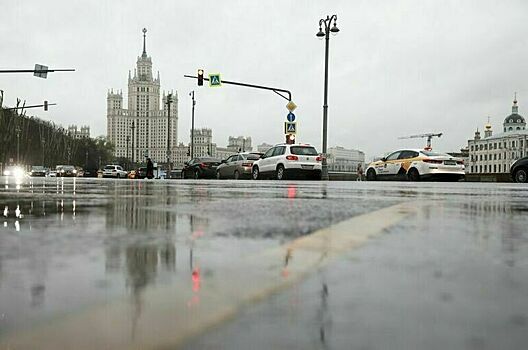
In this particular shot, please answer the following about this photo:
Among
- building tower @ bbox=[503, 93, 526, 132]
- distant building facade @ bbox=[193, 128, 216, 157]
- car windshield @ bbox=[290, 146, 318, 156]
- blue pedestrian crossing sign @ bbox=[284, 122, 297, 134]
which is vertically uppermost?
building tower @ bbox=[503, 93, 526, 132]

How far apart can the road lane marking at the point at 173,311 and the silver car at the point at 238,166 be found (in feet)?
77.5

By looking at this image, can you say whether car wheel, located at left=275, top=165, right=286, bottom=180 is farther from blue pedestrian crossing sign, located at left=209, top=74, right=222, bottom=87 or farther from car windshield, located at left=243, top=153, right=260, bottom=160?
blue pedestrian crossing sign, located at left=209, top=74, right=222, bottom=87

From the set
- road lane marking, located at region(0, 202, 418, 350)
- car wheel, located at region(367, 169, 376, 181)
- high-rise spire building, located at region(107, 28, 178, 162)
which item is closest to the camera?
road lane marking, located at region(0, 202, 418, 350)

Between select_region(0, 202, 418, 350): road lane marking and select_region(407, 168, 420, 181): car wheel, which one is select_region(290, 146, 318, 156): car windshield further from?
select_region(0, 202, 418, 350): road lane marking

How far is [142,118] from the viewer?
6122 inches

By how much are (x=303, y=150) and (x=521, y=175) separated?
28.5 feet

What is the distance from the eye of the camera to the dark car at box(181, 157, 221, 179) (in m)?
29.5

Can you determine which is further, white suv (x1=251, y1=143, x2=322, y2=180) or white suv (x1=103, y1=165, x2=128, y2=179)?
white suv (x1=103, y1=165, x2=128, y2=179)

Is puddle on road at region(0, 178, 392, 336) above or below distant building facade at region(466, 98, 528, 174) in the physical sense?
below

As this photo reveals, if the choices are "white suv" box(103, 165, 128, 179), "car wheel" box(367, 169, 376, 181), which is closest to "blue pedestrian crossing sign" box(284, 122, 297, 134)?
"car wheel" box(367, 169, 376, 181)

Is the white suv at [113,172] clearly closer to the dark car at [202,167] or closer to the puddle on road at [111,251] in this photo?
the dark car at [202,167]

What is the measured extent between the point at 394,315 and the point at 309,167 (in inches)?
861

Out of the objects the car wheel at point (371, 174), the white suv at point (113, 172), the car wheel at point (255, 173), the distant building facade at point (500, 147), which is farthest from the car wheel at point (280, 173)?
the distant building facade at point (500, 147)

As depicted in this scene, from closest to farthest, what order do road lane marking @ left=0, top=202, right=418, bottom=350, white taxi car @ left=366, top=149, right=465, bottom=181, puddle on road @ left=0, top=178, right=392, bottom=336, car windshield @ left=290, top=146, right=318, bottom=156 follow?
road lane marking @ left=0, top=202, right=418, bottom=350, puddle on road @ left=0, top=178, right=392, bottom=336, white taxi car @ left=366, top=149, right=465, bottom=181, car windshield @ left=290, top=146, right=318, bottom=156
